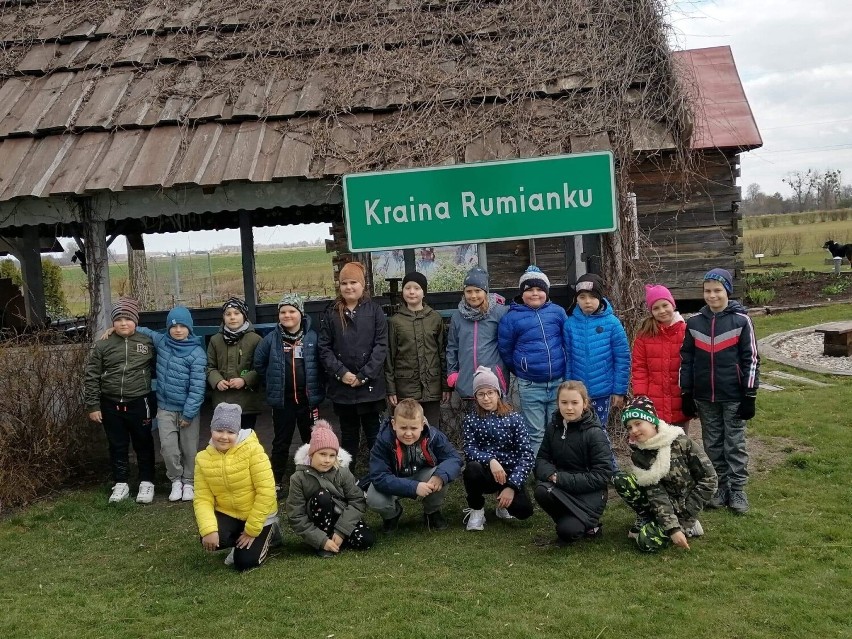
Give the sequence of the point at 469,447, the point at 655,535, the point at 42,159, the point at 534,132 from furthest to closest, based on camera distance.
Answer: the point at 42,159
the point at 534,132
the point at 469,447
the point at 655,535

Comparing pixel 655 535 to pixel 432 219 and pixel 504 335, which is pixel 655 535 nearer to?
pixel 504 335

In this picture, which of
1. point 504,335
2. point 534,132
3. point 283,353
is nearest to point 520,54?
point 534,132

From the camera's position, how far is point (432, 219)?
17.8 ft

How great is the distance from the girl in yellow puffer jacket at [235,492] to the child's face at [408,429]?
0.90m

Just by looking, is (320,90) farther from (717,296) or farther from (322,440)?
(717,296)

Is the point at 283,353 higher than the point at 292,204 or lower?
lower

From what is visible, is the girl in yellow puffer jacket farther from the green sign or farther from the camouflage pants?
the camouflage pants

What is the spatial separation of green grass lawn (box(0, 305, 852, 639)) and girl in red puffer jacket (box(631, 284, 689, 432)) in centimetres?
83

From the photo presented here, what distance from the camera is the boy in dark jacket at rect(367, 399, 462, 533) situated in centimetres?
509

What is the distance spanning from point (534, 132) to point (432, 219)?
6.24ft

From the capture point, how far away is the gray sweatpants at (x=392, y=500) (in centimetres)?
525

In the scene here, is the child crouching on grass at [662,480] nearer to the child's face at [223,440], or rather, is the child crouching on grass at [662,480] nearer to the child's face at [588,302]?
the child's face at [588,302]

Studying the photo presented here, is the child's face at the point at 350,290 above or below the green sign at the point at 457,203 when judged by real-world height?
below

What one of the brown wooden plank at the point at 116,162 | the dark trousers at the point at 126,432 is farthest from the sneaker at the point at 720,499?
the brown wooden plank at the point at 116,162
